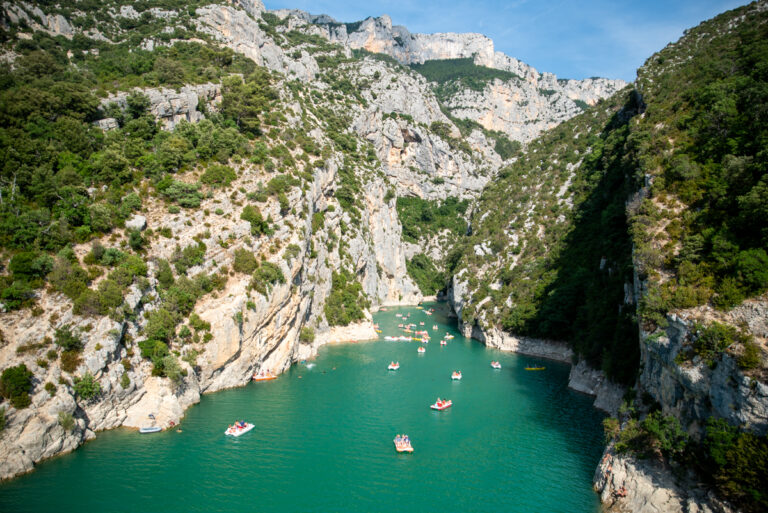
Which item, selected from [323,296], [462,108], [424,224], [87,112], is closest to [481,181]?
[424,224]

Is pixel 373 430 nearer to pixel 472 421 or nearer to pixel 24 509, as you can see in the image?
pixel 472 421

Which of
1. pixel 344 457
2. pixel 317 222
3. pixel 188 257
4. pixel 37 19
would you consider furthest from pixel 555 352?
pixel 37 19

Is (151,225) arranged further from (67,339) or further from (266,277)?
(67,339)

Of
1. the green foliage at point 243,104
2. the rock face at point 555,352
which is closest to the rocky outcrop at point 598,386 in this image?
the rock face at point 555,352

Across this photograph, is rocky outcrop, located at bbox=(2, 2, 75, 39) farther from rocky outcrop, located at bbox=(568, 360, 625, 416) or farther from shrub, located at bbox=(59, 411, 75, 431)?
rocky outcrop, located at bbox=(568, 360, 625, 416)

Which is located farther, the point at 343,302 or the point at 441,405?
the point at 343,302

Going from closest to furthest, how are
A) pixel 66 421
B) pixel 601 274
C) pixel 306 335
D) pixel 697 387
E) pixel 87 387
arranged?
pixel 697 387 → pixel 66 421 → pixel 87 387 → pixel 601 274 → pixel 306 335

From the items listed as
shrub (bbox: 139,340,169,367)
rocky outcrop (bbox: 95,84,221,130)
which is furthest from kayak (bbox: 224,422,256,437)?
rocky outcrop (bbox: 95,84,221,130)
